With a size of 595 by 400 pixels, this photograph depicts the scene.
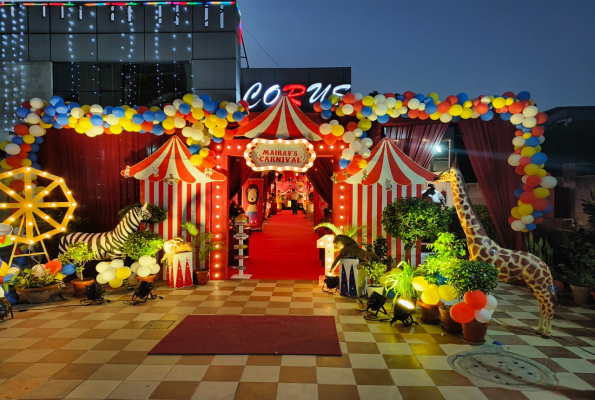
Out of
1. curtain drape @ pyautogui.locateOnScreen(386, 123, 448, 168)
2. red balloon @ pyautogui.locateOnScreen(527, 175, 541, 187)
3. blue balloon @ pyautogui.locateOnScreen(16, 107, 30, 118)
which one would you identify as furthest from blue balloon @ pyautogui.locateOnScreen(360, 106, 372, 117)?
blue balloon @ pyautogui.locateOnScreen(16, 107, 30, 118)

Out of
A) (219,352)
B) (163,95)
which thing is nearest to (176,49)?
(163,95)

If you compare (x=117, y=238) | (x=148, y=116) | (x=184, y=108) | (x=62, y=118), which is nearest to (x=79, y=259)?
(x=117, y=238)

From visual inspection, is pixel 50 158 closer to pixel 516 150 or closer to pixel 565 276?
pixel 516 150

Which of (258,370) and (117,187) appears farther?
(117,187)

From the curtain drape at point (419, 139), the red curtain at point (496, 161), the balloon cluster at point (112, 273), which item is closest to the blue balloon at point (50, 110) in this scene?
the balloon cluster at point (112, 273)

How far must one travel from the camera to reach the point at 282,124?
8.16 metres

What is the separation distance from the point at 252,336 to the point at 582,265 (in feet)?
19.2

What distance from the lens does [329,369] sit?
13.5 ft

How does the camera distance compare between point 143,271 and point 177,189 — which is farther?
point 177,189

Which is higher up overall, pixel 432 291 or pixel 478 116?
pixel 478 116

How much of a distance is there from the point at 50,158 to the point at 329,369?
765 centimetres

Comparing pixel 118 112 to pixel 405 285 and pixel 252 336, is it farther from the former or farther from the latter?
pixel 405 285

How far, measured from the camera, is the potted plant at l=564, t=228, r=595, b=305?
21.8 feet

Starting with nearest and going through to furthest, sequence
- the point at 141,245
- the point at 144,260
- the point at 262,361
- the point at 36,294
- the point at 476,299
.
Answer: the point at 262,361 → the point at 476,299 → the point at 36,294 → the point at 144,260 → the point at 141,245
